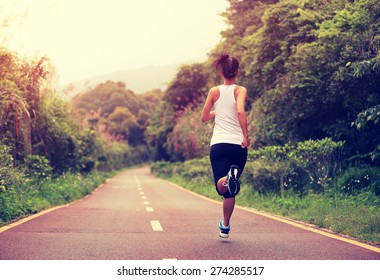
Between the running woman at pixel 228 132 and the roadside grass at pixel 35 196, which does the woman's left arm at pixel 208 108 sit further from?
the roadside grass at pixel 35 196

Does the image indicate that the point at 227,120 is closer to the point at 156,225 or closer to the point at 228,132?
the point at 228,132

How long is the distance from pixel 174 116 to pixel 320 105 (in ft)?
92.1

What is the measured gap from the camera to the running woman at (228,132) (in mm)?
6309

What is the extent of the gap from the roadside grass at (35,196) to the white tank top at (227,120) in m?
4.06

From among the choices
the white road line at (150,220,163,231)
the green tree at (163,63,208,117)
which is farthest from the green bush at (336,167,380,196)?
the green tree at (163,63,208,117)

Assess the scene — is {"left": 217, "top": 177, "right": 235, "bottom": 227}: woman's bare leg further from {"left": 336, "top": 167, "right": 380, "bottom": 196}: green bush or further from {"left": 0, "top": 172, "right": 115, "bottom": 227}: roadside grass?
{"left": 336, "top": 167, "right": 380, "bottom": 196}: green bush

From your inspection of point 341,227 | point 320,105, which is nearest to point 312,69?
point 320,105

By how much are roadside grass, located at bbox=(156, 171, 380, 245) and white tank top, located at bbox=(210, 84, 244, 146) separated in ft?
6.89

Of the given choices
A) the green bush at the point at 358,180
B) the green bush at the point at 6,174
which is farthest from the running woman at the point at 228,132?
the green bush at the point at 358,180

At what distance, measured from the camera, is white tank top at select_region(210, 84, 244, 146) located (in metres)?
6.39

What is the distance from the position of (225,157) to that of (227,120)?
435mm

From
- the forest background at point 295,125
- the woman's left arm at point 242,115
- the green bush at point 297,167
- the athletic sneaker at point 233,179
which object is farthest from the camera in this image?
the green bush at point 297,167

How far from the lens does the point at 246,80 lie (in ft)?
68.6

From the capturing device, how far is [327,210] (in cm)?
1018
